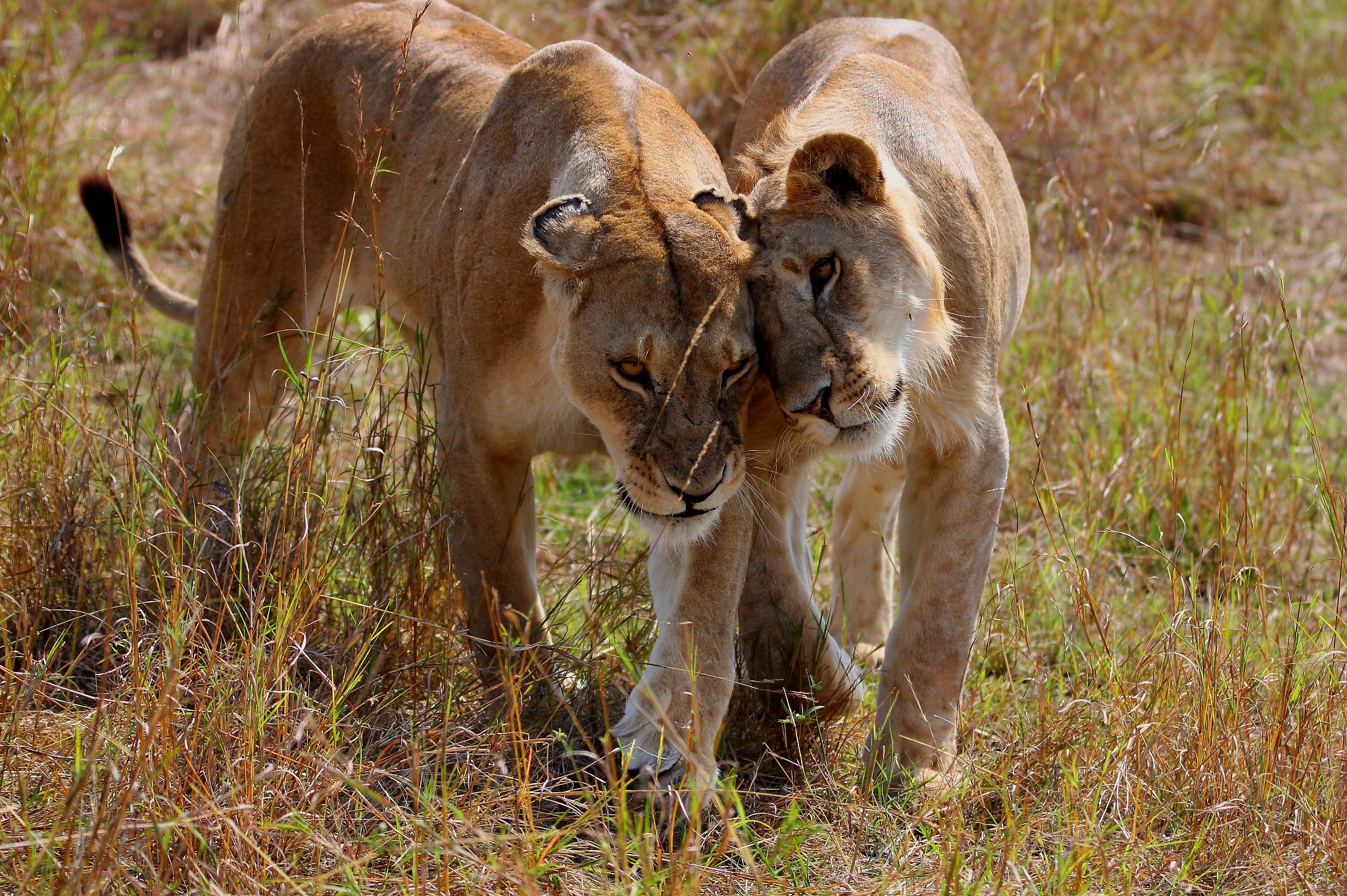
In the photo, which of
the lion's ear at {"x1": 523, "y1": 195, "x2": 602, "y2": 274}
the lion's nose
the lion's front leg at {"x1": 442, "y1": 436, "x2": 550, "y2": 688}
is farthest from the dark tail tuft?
the lion's nose

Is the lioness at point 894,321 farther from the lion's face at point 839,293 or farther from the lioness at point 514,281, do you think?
Result: the lioness at point 514,281

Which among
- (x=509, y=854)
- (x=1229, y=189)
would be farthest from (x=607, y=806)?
(x=1229, y=189)

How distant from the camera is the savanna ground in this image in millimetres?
2471

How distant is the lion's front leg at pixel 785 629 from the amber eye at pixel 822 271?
737mm

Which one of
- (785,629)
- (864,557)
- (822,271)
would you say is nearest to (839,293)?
(822,271)

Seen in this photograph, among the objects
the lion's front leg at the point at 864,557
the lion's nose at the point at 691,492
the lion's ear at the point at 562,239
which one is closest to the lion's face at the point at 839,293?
the lion's nose at the point at 691,492

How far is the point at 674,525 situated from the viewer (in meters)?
2.81

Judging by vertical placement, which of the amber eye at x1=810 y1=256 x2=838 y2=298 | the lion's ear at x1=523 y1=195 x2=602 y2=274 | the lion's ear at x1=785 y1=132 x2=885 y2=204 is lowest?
the amber eye at x1=810 y1=256 x2=838 y2=298

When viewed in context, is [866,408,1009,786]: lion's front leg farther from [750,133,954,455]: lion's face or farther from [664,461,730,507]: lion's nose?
[664,461,730,507]: lion's nose

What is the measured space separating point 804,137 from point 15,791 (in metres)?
2.01

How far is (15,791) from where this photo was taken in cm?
254

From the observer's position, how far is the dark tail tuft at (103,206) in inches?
155

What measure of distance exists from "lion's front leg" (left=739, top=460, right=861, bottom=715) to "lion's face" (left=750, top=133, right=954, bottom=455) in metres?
0.63

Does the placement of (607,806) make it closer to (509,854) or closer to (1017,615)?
(509,854)
